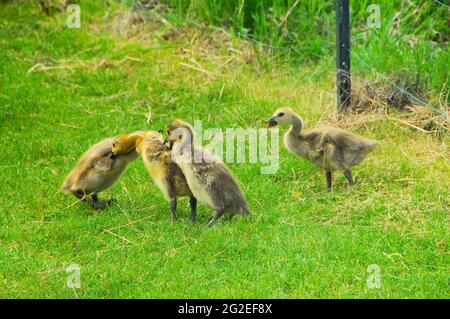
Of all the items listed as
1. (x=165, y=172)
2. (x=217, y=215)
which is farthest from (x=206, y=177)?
(x=165, y=172)

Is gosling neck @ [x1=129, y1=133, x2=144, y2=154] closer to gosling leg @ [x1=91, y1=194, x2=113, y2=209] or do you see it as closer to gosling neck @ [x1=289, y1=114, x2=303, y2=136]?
gosling leg @ [x1=91, y1=194, x2=113, y2=209]

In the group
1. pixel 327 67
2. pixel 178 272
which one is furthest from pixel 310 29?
pixel 178 272

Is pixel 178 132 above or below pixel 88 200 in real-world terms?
above

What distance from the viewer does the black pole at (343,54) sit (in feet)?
29.7

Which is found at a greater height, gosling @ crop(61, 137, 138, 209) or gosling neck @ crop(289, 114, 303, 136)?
gosling neck @ crop(289, 114, 303, 136)

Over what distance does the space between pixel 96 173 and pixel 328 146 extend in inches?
83.6

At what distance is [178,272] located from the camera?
254 inches

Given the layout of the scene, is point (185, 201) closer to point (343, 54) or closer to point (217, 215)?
point (217, 215)

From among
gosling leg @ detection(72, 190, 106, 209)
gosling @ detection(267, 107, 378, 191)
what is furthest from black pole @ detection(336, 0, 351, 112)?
gosling leg @ detection(72, 190, 106, 209)

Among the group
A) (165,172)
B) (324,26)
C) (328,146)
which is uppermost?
(324,26)

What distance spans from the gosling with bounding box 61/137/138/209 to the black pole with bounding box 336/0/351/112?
2.58 metres

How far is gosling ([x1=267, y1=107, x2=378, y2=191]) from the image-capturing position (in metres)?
7.92

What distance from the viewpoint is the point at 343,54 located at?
9.21m

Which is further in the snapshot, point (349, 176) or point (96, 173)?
point (349, 176)
